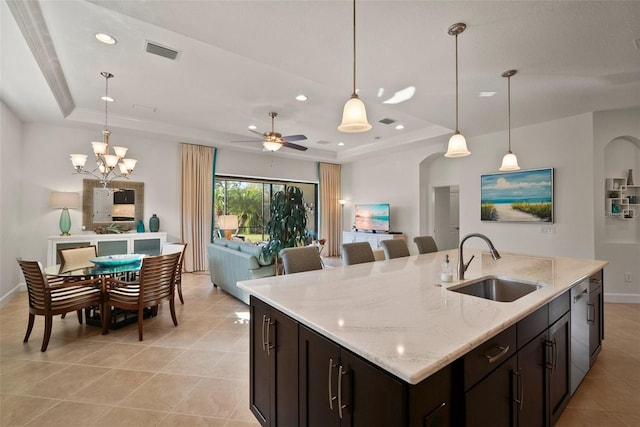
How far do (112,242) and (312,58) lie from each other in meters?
4.97

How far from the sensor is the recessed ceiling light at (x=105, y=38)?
277 centimetres

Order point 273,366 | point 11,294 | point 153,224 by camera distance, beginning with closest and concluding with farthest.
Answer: point 273,366, point 11,294, point 153,224

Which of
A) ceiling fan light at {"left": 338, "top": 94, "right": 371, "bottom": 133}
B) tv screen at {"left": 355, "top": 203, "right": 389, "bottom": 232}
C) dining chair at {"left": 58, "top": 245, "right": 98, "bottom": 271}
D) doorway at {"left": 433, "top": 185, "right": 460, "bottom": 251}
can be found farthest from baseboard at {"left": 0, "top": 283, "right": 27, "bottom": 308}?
Result: doorway at {"left": 433, "top": 185, "right": 460, "bottom": 251}

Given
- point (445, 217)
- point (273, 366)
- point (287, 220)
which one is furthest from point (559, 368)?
point (445, 217)

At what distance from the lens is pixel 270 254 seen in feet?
13.1

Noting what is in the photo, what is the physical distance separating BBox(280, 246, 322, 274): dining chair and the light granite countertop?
0.77ft

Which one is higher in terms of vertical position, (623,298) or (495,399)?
(495,399)

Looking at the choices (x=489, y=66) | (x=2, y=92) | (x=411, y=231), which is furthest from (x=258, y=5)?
(x=411, y=231)

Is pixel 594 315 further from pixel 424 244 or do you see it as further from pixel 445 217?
pixel 445 217

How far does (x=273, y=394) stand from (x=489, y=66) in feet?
11.6

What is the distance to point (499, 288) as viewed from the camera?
2.12m

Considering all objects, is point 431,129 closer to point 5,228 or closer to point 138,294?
point 138,294

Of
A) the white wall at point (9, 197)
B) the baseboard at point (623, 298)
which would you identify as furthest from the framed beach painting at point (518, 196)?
the white wall at point (9, 197)

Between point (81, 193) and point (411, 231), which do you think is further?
point (411, 231)
